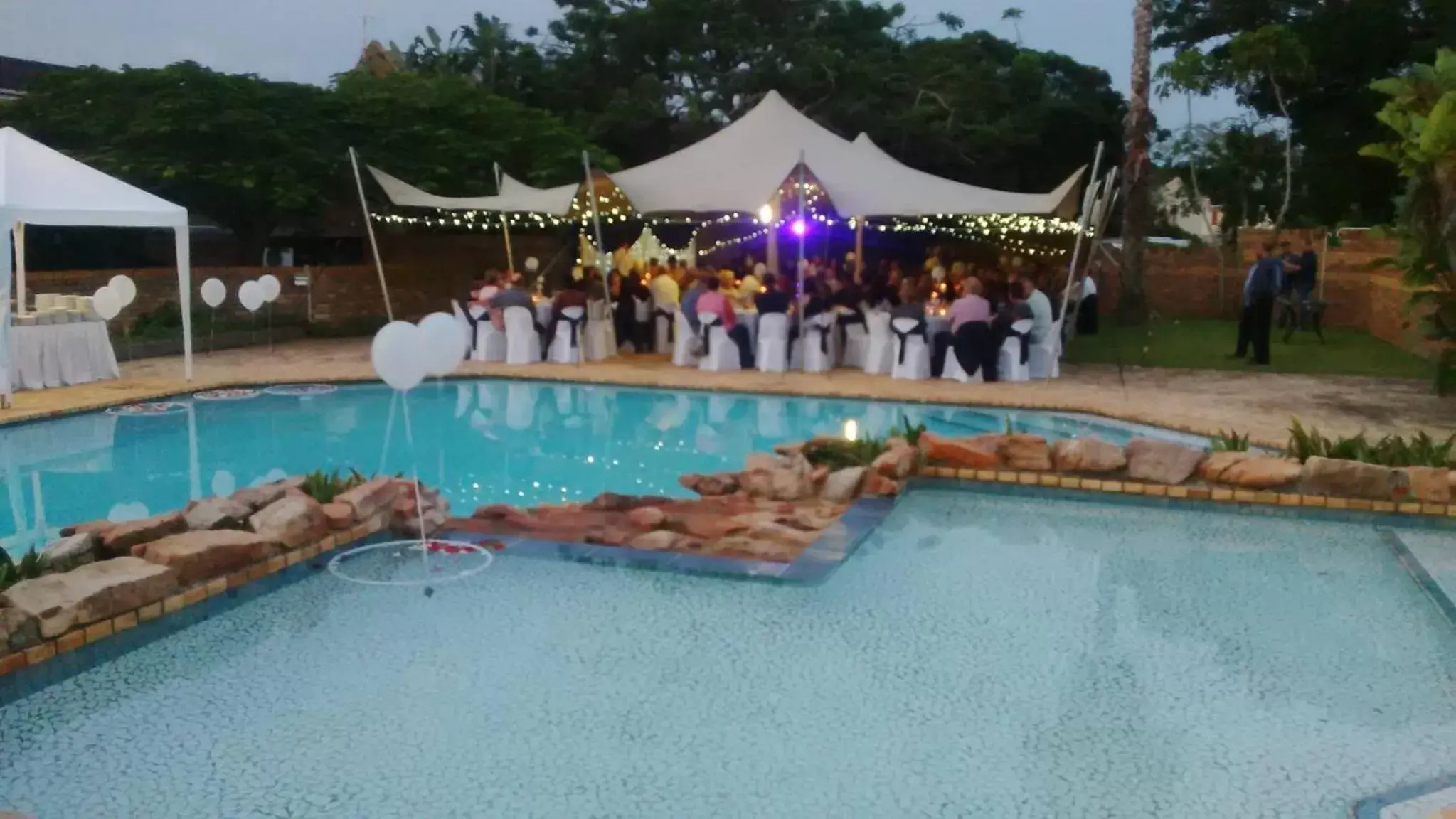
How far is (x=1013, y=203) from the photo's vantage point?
1204 centimetres

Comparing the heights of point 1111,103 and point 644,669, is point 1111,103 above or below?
above

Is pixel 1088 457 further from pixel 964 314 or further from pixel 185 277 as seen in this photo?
pixel 185 277

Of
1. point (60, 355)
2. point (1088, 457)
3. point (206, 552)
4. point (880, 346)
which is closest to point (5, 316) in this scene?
point (60, 355)

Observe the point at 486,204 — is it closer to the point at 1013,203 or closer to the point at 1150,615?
the point at 1013,203

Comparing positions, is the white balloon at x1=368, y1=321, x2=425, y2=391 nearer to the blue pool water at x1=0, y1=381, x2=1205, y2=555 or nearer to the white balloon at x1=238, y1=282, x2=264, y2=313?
the blue pool water at x1=0, y1=381, x2=1205, y2=555

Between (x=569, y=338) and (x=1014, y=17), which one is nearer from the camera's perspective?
(x=569, y=338)

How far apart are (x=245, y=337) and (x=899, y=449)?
10.6 meters

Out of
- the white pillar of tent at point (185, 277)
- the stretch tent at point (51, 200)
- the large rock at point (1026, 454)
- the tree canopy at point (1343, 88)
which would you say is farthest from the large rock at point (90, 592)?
the tree canopy at point (1343, 88)

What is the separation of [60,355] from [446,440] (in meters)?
4.38

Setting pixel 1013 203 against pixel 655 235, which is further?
pixel 655 235

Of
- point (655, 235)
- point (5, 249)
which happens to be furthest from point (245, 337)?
point (655, 235)

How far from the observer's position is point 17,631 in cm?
400

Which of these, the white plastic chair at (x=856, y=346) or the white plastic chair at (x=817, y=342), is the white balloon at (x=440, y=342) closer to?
the white plastic chair at (x=817, y=342)

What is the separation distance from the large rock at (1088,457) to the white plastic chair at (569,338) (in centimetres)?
676
